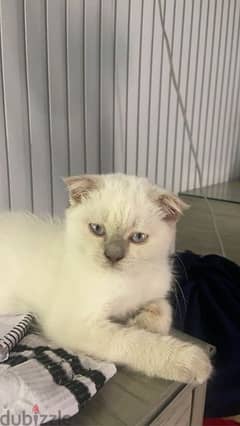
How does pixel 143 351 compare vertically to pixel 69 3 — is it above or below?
below

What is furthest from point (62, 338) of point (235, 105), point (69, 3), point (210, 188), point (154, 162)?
point (235, 105)

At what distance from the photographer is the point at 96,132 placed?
4.56 ft

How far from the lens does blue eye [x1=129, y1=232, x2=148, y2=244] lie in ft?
2.38

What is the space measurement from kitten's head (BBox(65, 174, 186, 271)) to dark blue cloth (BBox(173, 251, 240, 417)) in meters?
0.33

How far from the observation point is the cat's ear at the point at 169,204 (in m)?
0.73

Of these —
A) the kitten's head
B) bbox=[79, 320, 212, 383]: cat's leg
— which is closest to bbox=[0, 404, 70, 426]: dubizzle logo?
bbox=[79, 320, 212, 383]: cat's leg

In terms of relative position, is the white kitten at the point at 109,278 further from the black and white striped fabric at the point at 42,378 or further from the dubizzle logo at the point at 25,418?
the dubizzle logo at the point at 25,418

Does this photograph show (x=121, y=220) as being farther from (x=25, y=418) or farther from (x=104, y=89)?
(x=104, y=89)

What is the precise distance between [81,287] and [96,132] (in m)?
0.78

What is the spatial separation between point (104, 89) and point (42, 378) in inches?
41.8

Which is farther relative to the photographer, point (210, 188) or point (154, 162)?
point (210, 188)

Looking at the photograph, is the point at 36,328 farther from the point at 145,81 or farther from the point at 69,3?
the point at 145,81

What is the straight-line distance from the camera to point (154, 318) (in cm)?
77

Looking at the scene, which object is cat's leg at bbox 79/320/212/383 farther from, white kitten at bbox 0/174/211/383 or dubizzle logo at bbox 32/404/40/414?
dubizzle logo at bbox 32/404/40/414
